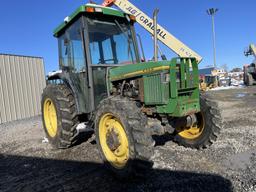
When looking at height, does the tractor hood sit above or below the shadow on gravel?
above

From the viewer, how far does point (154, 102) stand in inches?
162

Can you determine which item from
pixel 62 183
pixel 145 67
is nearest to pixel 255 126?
pixel 145 67

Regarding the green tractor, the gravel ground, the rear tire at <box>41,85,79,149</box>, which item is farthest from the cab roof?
the gravel ground

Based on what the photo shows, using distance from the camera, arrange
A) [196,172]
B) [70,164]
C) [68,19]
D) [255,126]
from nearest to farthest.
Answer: [196,172] < [70,164] < [68,19] < [255,126]

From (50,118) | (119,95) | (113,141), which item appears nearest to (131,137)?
(113,141)

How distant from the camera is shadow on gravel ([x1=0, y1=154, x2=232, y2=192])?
340cm

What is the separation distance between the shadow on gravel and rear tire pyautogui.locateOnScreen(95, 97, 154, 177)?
211 mm

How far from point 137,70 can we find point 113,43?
120cm

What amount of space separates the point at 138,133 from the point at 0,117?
9438 mm

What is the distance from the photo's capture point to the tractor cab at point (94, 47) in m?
4.74

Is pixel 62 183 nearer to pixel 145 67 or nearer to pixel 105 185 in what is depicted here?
pixel 105 185

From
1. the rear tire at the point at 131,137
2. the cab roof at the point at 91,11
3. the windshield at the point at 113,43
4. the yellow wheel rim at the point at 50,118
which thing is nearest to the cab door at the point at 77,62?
the cab roof at the point at 91,11

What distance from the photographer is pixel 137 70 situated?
168 inches

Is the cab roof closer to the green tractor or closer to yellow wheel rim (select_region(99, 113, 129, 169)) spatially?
the green tractor
